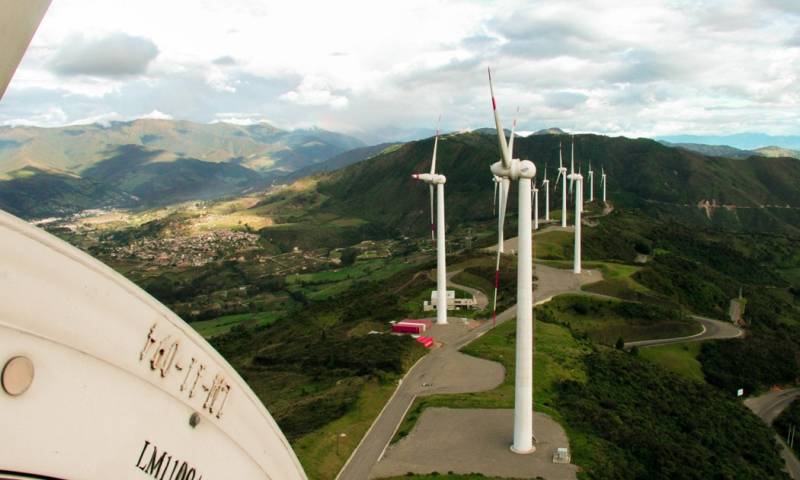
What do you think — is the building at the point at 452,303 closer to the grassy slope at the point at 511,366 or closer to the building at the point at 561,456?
the grassy slope at the point at 511,366

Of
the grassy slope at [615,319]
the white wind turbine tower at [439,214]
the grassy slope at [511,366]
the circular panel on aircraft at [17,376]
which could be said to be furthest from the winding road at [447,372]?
the circular panel on aircraft at [17,376]

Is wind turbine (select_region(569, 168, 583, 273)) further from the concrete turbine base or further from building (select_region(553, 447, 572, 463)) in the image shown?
building (select_region(553, 447, 572, 463))

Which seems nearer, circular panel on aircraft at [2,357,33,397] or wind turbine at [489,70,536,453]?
circular panel on aircraft at [2,357,33,397]

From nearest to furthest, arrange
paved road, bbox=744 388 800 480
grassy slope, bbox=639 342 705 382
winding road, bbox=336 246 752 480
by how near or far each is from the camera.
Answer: winding road, bbox=336 246 752 480 < paved road, bbox=744 388 800 480 < grassy slope, bbox=639 342 705 382

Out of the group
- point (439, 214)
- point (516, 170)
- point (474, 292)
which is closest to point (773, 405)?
point (474, 292)

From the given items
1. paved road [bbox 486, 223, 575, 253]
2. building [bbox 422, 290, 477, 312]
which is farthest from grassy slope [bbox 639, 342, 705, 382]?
paved road [bbox 486, 223, 575, 253]

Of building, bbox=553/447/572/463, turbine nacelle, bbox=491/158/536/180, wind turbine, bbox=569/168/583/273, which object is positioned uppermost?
turbine nacelle, bbox=491/158/536/180

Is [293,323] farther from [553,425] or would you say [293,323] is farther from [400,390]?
[553,425]
